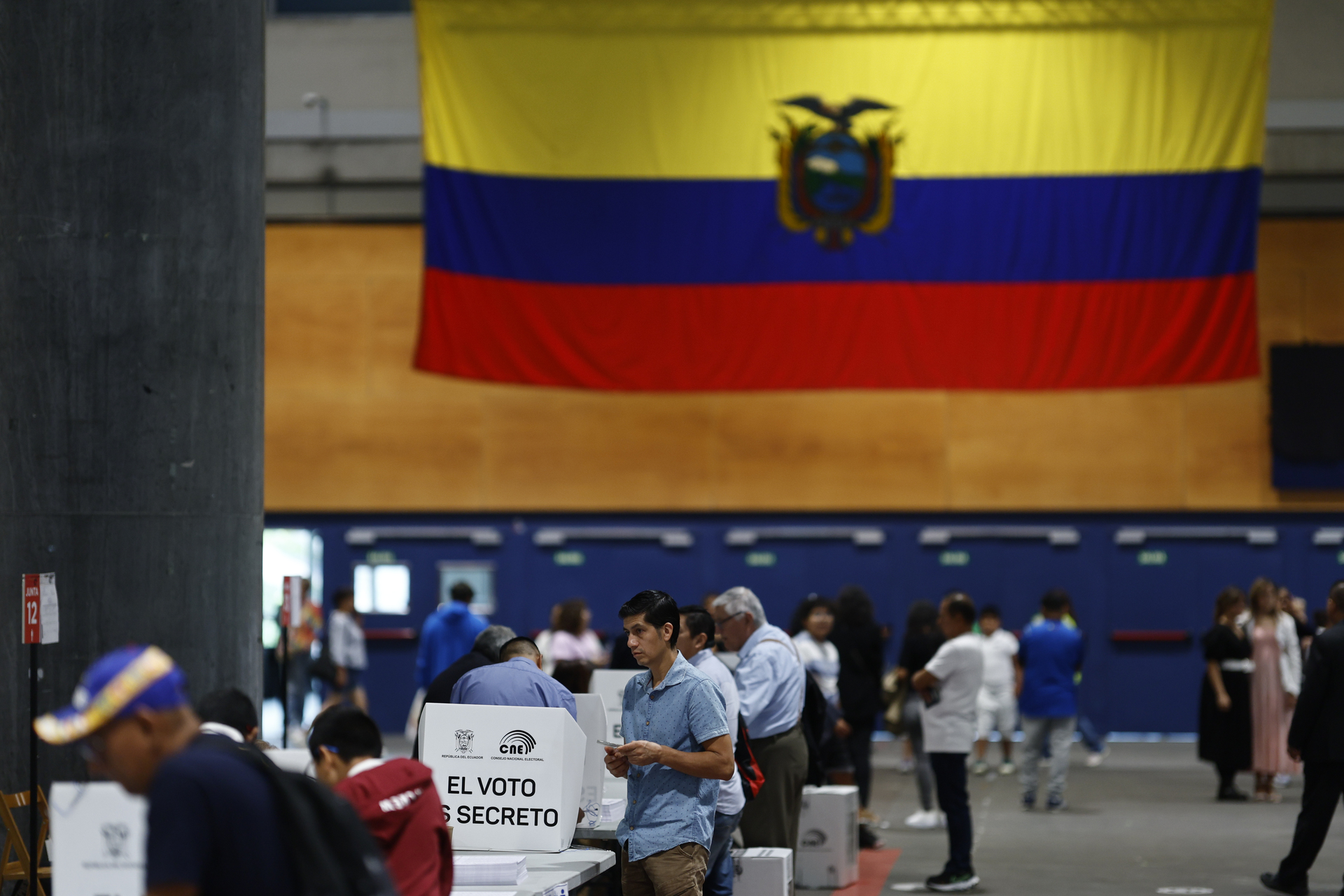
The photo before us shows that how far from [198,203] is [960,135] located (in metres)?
7.11

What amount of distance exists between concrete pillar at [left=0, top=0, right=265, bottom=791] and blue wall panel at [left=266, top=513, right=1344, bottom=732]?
11.7 metres

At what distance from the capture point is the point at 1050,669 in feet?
47.2

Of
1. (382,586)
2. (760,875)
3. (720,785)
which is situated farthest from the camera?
(382,586)

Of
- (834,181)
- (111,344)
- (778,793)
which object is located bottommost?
(778,793)

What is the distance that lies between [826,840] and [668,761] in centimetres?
456

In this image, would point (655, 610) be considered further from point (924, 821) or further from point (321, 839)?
point (924, 821)

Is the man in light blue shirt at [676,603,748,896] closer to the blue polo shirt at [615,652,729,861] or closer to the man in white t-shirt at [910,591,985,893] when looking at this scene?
the blue polo shirt at [615,652,729,861]

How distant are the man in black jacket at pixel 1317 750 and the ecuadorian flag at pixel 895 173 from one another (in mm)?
3074

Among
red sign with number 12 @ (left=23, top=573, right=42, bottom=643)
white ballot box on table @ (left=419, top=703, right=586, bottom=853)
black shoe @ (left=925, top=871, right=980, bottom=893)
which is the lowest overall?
black shoe @ (left=925, top=871, right=980, bottom=893)

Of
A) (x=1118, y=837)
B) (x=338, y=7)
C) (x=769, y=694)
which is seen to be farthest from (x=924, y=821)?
(x=338, y=7)

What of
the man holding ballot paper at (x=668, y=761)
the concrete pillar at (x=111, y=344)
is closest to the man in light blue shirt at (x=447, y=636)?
the concrete pillar at (x=111, y=344)

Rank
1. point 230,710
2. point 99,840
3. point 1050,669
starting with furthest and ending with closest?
point 1050,669 → point 230,710 → point 99,840

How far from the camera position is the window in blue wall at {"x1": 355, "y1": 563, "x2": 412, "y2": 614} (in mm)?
20062

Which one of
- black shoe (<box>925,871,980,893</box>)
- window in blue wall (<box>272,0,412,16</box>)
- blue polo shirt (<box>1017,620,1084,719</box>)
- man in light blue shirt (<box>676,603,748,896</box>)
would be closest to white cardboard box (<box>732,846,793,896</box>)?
man in light blue shirt (<box>676,603,748,896</box>)
